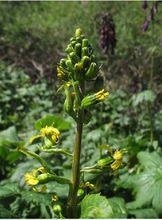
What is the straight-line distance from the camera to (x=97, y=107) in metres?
5.54

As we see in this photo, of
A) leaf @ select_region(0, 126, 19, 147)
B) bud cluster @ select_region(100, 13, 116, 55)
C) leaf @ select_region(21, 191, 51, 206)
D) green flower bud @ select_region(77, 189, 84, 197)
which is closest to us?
green flower bud @ select_region(77, 189, 84, 197)

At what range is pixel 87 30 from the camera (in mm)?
7891

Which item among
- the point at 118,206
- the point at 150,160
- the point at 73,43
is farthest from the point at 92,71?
the point at 150,160

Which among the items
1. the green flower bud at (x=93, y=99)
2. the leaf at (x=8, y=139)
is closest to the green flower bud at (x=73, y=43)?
the green flower bud at (x=93, y=99)

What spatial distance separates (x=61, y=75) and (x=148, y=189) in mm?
1253

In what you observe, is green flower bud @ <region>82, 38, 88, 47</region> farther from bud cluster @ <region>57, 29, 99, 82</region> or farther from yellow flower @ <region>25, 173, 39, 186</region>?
yellow flower @ <region>25, 173, 39, 186</region>

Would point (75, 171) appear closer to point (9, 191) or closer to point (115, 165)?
point (115, 165)

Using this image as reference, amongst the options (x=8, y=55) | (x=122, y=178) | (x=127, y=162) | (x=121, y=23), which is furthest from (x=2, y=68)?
(x=122, y=178)

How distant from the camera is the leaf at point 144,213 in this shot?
2.78m

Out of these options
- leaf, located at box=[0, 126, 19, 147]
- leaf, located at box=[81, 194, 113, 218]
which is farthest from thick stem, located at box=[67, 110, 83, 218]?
leaf, located at box=[0, 126, 19, 147]

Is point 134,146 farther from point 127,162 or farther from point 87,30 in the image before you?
point 87,30

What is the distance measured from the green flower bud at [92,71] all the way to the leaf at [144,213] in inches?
48.3

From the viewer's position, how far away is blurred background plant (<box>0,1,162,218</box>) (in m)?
2.83

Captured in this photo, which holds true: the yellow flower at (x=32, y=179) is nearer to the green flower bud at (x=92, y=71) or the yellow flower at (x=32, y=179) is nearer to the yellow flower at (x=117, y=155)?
the yellow flower at (x=117, y=155)
